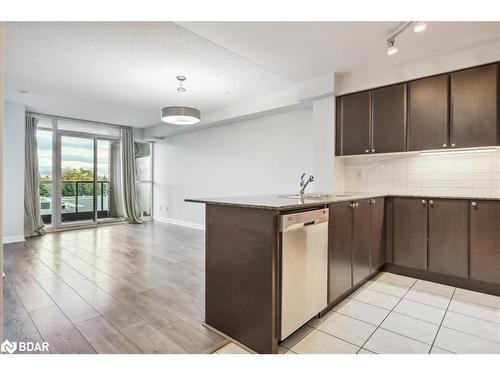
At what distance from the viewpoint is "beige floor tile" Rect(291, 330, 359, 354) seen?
67.1 inches

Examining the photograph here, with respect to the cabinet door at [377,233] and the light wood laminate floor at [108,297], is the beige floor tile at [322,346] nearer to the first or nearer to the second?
the light wood laminate floor at [108,297]

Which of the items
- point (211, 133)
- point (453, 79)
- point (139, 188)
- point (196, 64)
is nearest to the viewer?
point (453, 79)

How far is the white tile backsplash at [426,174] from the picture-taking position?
9.51ft

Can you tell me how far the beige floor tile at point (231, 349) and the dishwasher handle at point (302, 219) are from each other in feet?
2.71

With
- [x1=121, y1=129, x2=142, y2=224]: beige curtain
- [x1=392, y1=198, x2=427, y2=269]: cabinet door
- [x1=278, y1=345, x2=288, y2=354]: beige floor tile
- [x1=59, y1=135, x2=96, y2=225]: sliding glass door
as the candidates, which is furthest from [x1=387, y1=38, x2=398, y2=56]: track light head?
[x1=59, y1=135, x2=96, y2=225]: sliding glass door

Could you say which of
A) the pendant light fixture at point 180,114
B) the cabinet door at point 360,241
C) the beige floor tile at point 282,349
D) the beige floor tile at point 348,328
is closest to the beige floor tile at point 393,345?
the beige floor tile at point 348,328

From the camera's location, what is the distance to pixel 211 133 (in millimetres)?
6074

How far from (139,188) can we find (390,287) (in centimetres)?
675

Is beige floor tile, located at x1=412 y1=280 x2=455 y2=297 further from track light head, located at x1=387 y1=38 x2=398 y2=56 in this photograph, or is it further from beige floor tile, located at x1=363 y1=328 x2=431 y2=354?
track light head, located at x1=387 y1=38 x2=398 y2=56

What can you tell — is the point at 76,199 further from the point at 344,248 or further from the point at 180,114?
the point at 344,248

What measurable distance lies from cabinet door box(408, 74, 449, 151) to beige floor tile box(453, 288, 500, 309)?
150 cm
